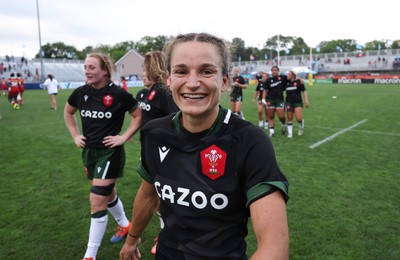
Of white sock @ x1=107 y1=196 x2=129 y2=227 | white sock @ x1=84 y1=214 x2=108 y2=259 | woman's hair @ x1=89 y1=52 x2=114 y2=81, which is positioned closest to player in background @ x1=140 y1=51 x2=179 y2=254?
woman's hair @ x1=89 y1=52 x2=114 y2=81

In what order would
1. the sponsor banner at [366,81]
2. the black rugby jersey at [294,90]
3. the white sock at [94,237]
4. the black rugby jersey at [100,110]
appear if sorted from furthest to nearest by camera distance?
the sponsor banner at [366,81]
the black rugby jersey at [294,90]
the black rugby jersey at [100,110]
the white sock at [94,237]

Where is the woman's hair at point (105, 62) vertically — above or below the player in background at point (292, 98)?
above

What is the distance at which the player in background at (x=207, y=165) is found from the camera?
166 centimetres

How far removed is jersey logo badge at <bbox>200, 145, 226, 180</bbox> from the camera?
1731mm

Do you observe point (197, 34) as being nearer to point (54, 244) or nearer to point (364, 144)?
point (54, 244)

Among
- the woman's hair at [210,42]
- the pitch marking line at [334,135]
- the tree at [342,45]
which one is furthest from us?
the tree at [342,45]

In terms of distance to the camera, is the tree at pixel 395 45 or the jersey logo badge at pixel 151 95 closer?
the jersey logo badge at pixel 151 95

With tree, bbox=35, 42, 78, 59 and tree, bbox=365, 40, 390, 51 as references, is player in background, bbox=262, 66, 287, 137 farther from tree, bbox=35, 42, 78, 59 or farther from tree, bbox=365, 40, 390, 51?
tree, bbox=35, 42, 78, 59

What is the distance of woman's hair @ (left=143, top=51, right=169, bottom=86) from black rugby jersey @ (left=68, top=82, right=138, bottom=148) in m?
0.41

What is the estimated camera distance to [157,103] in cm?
413

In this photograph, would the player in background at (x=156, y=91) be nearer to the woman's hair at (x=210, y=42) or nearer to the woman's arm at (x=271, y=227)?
the woman's hair at (x=210, y=42)

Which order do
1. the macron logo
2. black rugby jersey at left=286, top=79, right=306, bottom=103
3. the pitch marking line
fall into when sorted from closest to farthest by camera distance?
the macron logo → the pitch marking line → black rugby jersey at left=286, top=79, right=306, bottom=103

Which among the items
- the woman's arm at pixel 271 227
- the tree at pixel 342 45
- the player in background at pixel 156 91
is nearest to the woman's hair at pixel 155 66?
the player in background at pixel 156 91

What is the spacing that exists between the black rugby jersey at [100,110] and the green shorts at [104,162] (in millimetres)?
92
